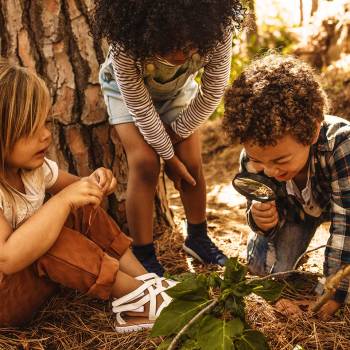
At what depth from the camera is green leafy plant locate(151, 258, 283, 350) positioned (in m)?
1.48

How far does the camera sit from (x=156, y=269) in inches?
90.8

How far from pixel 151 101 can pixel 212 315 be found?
103cm

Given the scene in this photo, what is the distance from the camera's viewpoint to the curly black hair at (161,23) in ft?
6.06

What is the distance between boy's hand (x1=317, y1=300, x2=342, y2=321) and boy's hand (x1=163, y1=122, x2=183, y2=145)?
1.00 meters

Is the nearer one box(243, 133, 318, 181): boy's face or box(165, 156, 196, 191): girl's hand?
box(243, 133, 318, 181): boy's face

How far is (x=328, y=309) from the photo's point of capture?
1.93m

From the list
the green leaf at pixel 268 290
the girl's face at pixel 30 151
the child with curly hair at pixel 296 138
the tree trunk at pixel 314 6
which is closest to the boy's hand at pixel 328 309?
the child with curly hair at pixel 296 138

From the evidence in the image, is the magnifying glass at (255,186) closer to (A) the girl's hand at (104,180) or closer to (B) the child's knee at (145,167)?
(B) the child's knee at (145,167)

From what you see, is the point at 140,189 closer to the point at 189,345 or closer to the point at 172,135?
the point at 172,135

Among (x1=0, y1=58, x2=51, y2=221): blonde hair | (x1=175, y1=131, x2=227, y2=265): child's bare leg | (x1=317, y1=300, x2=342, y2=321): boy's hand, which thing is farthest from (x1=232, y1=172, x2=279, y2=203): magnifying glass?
(x1=0, y1=58, x2=51, y2=221): blonde hair

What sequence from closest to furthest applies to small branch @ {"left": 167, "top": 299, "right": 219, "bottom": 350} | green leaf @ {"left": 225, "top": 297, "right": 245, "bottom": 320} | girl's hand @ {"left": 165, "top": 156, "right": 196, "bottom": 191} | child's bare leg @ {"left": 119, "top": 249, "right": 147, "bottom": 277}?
small branch @ {"left": 167, "top": 299, "right": 219, "bottom": 350} → green leaf @ {"left": 225, "top": 297, "right": 245, "bottom": 320} → child's bare leg @ {"left": 119, "top": 249, "right": 147, "bottom": 277} → girl's hand @ {"left": 165, "top": 156, "right": 196, "bottom": 191}

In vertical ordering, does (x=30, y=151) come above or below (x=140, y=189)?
above

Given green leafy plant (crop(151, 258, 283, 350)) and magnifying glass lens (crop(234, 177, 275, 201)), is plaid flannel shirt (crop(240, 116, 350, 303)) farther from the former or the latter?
green leafy plant (crop(151, 258, 283, 350))

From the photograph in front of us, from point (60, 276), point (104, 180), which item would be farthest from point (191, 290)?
point (104, 180)
